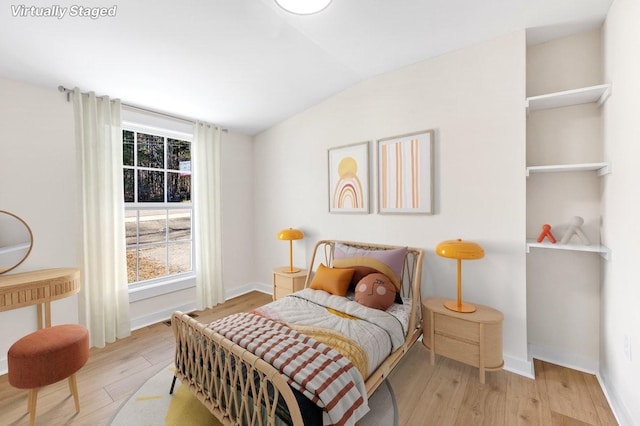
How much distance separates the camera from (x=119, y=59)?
2293mm

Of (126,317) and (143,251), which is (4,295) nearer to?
(126,317)

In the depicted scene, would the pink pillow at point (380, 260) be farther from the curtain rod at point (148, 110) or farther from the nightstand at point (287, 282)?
the curtain rod at point (148, 110)

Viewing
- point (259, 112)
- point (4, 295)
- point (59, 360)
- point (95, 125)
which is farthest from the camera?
point (259, 112)

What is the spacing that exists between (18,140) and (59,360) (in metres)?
1.93

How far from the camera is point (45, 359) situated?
67.0 inches

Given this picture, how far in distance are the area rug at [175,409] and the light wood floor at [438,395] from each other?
0.08 m

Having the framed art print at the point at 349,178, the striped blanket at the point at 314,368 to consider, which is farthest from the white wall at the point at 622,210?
the framed art print at the point at 349,178

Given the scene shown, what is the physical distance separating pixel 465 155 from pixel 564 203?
0.87 m

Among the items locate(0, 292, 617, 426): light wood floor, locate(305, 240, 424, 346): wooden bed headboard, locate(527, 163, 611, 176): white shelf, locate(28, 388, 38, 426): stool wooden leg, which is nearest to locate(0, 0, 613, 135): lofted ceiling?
locate(527, 163, 611, 176): white shelf

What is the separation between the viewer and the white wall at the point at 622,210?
1548 mm

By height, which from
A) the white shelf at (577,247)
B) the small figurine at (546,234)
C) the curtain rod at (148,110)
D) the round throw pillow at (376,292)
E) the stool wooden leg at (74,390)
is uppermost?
the curtain rod at (148,110)

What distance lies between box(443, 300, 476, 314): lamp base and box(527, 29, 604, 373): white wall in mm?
603

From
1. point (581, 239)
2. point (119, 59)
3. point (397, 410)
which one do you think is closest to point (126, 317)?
point (119, 59)

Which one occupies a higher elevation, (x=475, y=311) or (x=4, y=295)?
(x=4, y=295)
